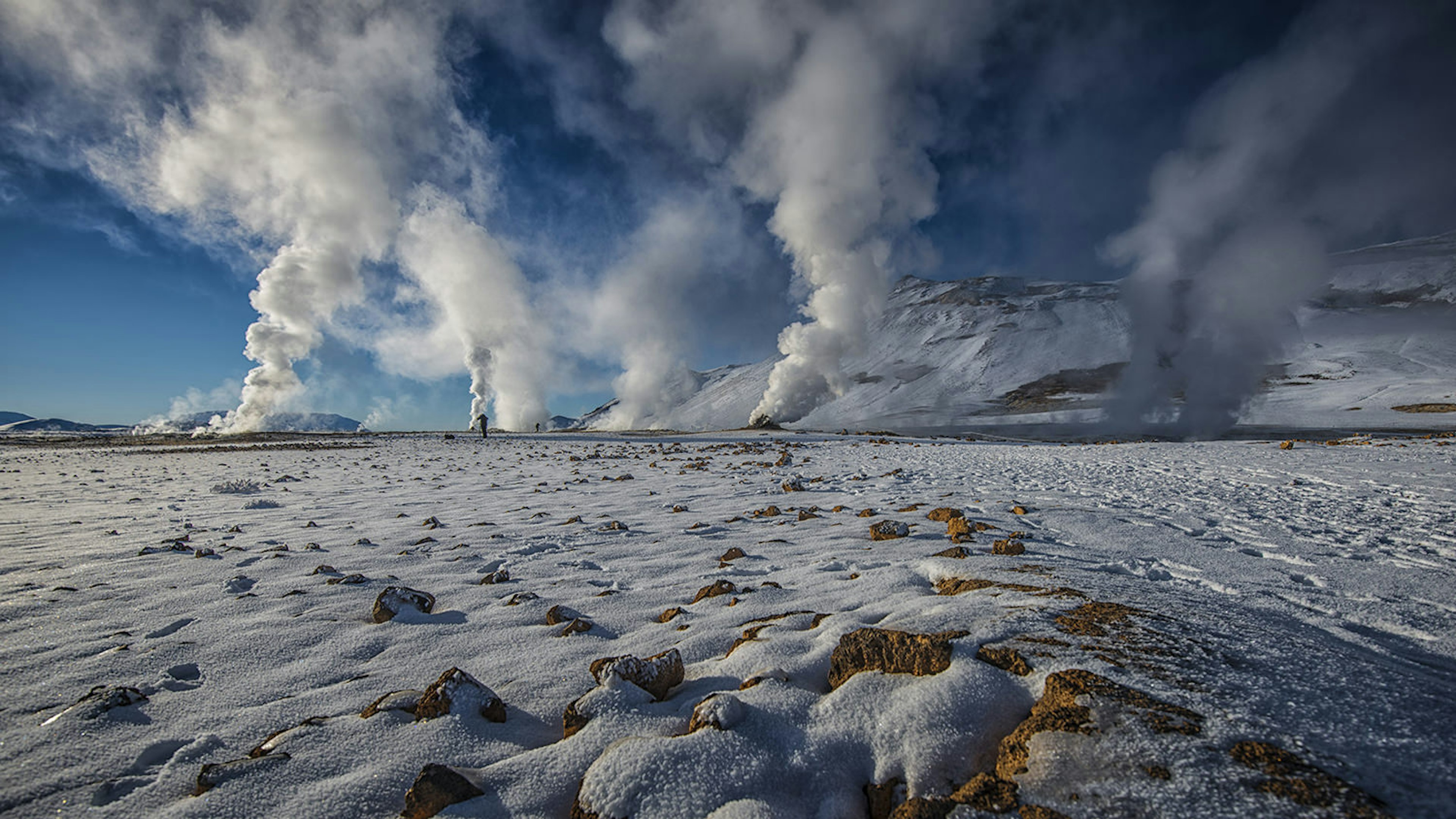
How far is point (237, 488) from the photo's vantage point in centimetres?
997

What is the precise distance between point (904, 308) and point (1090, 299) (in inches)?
1792

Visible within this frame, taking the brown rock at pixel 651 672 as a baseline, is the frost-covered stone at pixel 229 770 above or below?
below

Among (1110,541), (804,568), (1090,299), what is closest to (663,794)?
(804,568)

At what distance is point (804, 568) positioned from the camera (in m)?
4.49

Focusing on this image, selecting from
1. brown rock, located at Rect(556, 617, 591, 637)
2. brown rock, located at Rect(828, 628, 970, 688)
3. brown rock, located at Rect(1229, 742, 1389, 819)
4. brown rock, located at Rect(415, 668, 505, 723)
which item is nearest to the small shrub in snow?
brown rock, located at Rect(556, 617, 591, 637)

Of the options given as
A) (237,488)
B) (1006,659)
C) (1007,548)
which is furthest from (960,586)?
(237,488)

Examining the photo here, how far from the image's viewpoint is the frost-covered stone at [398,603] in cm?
352

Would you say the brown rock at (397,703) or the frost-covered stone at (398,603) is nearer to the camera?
the brown rock at (397,703)

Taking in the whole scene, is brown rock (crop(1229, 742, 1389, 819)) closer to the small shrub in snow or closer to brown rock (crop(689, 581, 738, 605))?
brown rock (crop(689, 581, 738, 605))

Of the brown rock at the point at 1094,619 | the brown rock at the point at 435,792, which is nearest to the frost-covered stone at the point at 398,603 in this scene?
the brown rock at the point at 435,792

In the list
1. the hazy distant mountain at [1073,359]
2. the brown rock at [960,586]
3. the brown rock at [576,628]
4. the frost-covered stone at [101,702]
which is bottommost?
the brown rock at [576,628]

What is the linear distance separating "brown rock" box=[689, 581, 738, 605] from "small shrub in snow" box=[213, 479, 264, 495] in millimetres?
10444

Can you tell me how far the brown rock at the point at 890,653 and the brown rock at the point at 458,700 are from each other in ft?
4.92

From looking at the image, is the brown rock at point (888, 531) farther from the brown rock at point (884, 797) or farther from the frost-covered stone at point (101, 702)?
the frost-covered stone at point (101, 702)
